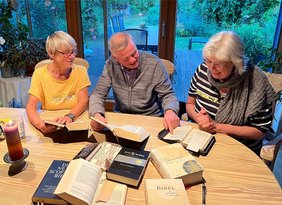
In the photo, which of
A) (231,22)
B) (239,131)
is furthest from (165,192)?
(231,22)

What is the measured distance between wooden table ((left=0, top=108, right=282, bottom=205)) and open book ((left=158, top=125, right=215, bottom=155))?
1.3 inches

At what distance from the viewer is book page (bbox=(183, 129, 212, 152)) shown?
3.87 ft

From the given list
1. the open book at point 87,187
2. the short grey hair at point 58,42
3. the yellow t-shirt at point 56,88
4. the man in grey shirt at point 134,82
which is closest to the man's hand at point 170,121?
the man in grey shirt at point 134,82

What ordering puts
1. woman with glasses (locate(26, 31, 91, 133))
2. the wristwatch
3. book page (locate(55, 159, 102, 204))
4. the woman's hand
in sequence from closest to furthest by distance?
book page (locate(55, 159, 102, 204)) → the woman's hand → the wristwatch → woman with glasses (locate(26, 31, 91, 133))

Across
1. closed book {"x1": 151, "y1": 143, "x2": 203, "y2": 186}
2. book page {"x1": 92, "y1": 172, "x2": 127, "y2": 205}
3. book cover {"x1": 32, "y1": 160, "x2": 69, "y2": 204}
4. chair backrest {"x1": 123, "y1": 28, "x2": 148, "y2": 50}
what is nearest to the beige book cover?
closed book {"x1": 151, "y1": 143, "x2": 203, "y2": 186}

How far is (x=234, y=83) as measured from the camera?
140cm

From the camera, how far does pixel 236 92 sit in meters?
1.42

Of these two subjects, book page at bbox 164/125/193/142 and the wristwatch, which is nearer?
book page at bbox 164/125/193/142

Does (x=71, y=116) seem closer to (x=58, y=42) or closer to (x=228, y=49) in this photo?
(x=58, y=42)

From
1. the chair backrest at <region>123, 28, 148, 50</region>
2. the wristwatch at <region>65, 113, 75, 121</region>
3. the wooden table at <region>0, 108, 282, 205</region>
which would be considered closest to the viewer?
the wooden table at <region>0, 108, 282, 205</region>

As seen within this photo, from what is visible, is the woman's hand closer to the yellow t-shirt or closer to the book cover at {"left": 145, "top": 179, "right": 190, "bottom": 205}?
the book cover at {"left": 145, "top": 179, "right": 190, "bottom": 205}

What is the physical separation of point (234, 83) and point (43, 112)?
110cm

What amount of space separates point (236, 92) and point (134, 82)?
2.11ft

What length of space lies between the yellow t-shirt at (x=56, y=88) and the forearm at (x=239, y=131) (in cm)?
89
